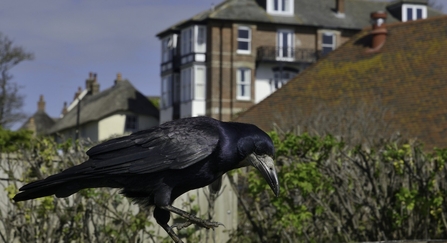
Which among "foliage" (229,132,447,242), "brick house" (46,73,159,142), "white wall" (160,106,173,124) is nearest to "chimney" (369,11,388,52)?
"foliage" (229,132,447,242)

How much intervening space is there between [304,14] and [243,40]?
4.90 metres

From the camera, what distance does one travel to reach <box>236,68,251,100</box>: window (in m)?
56.5

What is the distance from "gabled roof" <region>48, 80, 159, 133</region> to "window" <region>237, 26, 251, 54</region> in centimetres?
1457

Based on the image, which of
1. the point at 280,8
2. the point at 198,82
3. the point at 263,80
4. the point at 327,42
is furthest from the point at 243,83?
the point at 327,42

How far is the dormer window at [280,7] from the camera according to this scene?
5734cm

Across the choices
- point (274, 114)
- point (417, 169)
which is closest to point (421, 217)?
point (417, 169)

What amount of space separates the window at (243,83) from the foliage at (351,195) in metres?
45.6

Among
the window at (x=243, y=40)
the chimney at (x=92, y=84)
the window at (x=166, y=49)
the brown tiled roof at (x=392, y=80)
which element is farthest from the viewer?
the chimney at (x=92, y=84)

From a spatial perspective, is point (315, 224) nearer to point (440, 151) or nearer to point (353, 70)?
point (440, 151)

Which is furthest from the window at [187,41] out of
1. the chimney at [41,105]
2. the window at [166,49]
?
the chimney at [41,105]

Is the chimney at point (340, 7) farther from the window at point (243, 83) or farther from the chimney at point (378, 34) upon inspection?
the chimney at point (378, 34)

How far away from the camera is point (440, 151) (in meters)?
10.0

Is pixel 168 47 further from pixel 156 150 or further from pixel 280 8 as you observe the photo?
pixel 156 150

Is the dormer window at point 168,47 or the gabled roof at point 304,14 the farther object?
the dormer window at point 168,47
